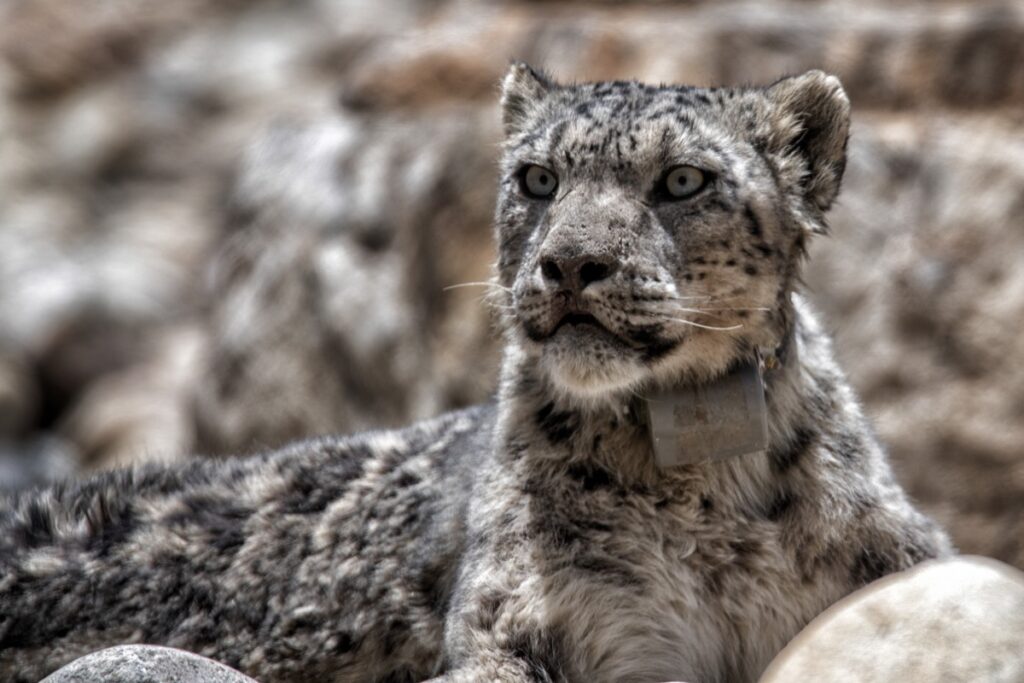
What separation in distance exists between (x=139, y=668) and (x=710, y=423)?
2.44 metres

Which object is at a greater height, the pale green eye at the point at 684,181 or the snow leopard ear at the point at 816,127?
the snow leopard ear at the point at 816,127

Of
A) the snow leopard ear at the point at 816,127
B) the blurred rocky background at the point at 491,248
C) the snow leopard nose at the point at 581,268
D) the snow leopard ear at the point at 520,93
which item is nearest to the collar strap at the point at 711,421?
the snow leopard nose at the point at 581,268

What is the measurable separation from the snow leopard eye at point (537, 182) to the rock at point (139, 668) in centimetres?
244

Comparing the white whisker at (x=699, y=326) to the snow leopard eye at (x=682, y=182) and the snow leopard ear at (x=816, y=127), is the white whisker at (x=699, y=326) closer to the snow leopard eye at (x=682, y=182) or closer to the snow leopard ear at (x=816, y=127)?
the snow leopard eye at (x=682, y=182)

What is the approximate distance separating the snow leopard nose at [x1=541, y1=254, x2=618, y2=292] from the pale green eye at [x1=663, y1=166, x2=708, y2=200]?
22.0 inches

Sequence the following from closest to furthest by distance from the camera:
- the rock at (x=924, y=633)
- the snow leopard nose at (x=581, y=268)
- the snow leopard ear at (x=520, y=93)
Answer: the rock at (x=924, y=633), the snow leopard nose at (x=581, y=268), the snow leopard ear at (x=520, y=93)

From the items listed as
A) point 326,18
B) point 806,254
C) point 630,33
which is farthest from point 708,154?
point 326,18

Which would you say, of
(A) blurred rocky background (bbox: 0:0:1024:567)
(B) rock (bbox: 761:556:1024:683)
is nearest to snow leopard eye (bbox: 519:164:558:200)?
(B) rock (bbox: 761:556:1024:683)

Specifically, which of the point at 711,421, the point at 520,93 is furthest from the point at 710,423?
the point at 520,93

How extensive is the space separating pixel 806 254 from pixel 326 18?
2206cm

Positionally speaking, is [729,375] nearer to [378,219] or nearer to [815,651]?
[815,651]

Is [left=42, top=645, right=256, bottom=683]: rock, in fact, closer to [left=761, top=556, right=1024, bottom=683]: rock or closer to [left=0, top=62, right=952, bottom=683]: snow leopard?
[left=0, top=62, right=952, bottom=683]: snow leopard

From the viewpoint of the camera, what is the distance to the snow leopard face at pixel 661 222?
566cm

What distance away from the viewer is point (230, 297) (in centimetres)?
1544
